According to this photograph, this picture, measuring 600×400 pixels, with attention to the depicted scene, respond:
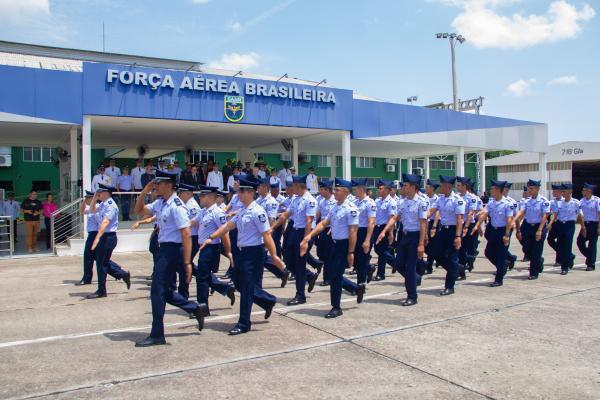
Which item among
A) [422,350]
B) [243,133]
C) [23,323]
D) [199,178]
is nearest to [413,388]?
[422,350]

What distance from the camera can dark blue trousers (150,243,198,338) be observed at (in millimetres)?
5680

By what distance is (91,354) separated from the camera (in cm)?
538

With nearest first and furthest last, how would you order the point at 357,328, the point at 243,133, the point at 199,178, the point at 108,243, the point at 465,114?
the point at 357,328 < the point at 108,243 < the point at 199,178 < the point at 243,133 < the point at 465,114

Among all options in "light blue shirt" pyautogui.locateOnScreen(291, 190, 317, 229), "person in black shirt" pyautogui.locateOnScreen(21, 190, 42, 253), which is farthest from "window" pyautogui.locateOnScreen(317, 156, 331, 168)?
"light blue shirt" pyautogui.locateOnScreen(291, 190, 317, 229)

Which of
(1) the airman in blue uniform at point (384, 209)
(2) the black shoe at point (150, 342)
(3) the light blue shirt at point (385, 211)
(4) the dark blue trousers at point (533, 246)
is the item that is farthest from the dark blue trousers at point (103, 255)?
(4) the dark blue trousers at point (533, 246)

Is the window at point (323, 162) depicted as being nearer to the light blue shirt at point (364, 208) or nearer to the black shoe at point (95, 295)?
the light blue shirt at point (364, 208)

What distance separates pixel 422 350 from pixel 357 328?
108 centimetres

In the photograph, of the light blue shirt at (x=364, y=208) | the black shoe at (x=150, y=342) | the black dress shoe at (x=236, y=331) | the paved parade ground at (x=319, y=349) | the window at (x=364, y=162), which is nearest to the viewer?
the paved parade ground at (x=319, y=349)

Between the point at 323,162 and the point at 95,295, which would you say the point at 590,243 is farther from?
the point at 323,162

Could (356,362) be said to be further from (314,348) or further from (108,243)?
(108,243)

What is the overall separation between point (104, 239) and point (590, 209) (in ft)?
34.0

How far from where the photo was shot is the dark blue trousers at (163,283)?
568 centimetres

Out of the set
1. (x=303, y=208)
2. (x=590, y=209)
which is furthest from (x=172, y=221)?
(x=590, y=209)

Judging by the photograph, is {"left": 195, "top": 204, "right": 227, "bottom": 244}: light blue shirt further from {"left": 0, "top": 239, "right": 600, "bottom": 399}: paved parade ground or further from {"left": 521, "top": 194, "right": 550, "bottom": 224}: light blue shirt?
{"left": 521, "top": 194, "right": 550, "bottom": 224}: light blue shirt
